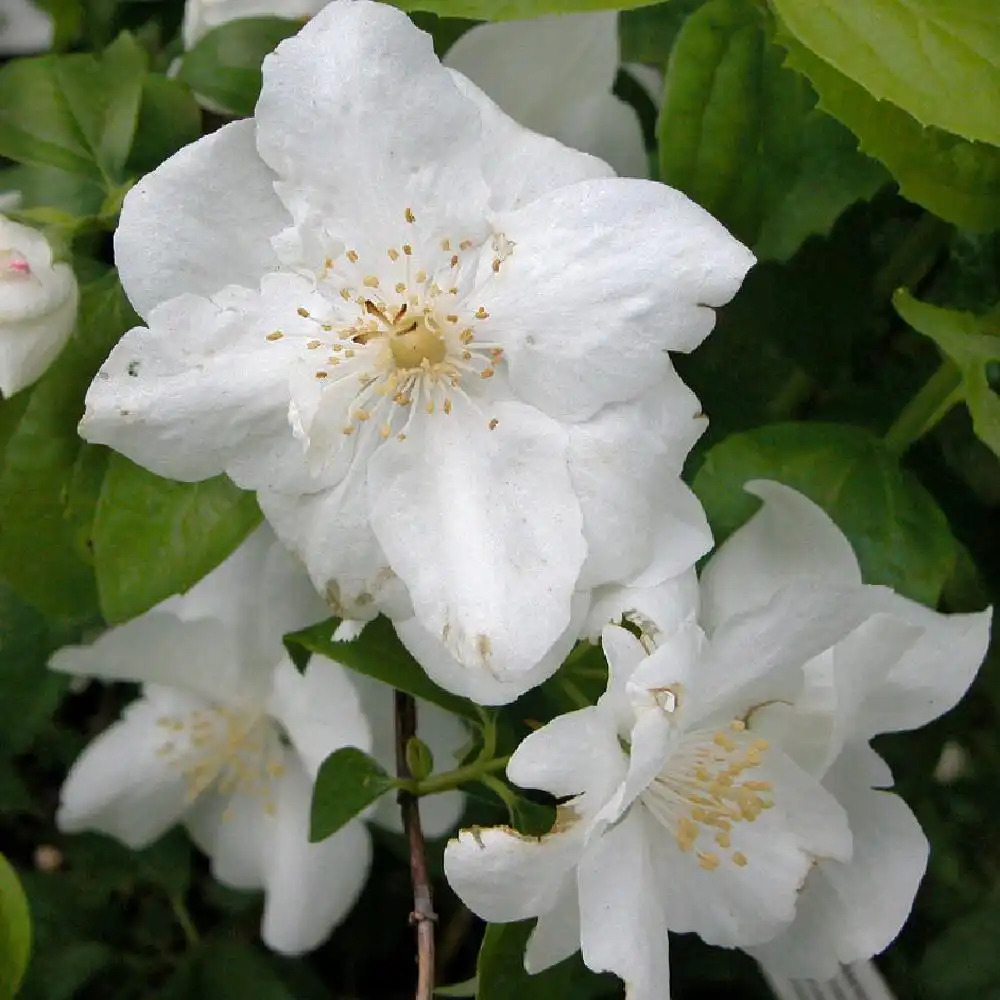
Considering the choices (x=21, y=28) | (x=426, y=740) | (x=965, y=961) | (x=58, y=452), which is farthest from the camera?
(x=21, y=28)

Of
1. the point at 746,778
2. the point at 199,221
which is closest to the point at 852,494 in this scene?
the point at 746,778

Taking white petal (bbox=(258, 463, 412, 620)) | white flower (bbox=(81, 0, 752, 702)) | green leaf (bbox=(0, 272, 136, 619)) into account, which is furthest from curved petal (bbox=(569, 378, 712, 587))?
green leaf (bbox=(0, 272, 136, 619))

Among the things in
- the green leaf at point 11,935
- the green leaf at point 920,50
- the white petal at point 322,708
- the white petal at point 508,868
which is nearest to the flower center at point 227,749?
the white petal at point 322,708

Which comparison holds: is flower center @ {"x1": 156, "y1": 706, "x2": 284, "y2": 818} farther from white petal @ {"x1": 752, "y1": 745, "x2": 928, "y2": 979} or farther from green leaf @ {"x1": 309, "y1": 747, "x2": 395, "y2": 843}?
white petal @ {"x1": 752, "y1": 745, "x2": 928, "y2": 979}

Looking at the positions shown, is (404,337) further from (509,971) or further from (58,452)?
(509,971)

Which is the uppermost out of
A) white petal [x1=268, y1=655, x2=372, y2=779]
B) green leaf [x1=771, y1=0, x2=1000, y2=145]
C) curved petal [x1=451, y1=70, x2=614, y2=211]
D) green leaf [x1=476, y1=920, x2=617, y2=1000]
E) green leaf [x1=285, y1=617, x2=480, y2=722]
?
green leaf [x1=771, y1=0, x2=1000, y2=145]
